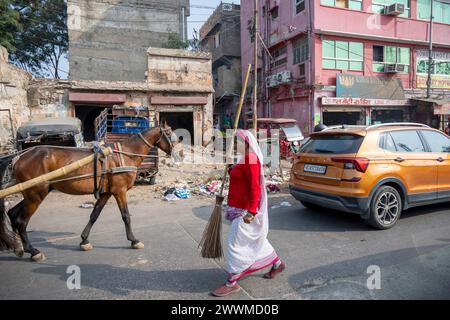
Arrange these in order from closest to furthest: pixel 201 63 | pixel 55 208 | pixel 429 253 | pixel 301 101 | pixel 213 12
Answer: pixel 429 253 → pixel 55 208 → pixel 201 63 → pixel 301 101 → pixel 213 12

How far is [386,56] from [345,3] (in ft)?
13.9

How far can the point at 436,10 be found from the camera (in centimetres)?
2075

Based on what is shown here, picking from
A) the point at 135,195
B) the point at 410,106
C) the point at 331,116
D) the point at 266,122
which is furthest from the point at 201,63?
the point at 410,106

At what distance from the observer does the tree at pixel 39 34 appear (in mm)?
23703

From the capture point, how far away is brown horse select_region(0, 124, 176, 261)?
420 centimetres

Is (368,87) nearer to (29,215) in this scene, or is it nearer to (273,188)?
(273,188)

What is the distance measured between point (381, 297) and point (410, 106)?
20.2 metres

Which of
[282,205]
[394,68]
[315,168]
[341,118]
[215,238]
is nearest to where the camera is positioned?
[215,238]

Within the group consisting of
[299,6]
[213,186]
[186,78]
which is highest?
[299,6]

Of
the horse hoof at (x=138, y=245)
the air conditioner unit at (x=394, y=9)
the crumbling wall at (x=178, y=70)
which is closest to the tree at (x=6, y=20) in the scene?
the crumbling wall at (x=178, y=70)

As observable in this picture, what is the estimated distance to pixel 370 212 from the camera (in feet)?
16.6

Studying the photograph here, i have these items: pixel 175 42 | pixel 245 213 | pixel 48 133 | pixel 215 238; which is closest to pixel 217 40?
pixel 175 42

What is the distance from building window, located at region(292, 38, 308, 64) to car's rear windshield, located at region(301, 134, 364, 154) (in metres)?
13.9
